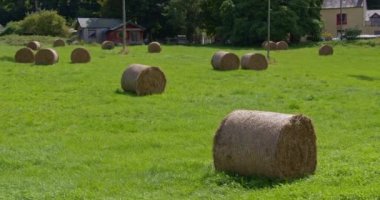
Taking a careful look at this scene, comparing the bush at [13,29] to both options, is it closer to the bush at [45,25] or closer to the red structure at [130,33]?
the bush at [45,25]

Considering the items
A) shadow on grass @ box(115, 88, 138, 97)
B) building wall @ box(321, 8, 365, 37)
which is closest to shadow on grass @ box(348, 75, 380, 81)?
shadow on grass @ box(115, 88, 138, 97)

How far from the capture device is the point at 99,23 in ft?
328

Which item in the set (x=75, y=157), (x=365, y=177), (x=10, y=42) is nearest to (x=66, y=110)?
(x=75, y=157)

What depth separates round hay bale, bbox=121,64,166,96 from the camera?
74.8ft

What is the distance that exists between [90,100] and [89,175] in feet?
33.6

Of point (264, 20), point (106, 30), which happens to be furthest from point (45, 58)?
point (106, 30)

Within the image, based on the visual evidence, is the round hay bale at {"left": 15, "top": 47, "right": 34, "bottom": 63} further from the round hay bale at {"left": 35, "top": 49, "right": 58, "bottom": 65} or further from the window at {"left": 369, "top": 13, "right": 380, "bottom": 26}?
the window at {"left": 369, "top": 13, "right": 380, "bottom": 26}

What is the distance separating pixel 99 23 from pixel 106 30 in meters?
3.25

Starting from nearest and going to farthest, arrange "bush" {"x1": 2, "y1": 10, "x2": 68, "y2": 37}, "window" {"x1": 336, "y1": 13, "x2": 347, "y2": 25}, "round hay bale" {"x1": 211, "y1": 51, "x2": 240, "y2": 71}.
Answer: "round hay bale" {"x1": 211, "y1": 51, "x2": 240, "y2": 71} < "bush" {"x1": 2, "y1": 10, "x2": 68, "y2": 37} < "window" {"x1": 336, "y1": 13, "x2": 347, "y2": 25}

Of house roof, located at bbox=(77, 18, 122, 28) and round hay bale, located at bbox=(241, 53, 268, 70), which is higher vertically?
house roof, located at bbox=(77, 18, 122, 28)

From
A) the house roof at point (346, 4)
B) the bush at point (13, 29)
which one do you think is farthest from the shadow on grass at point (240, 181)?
the house roof at point (346, 4)

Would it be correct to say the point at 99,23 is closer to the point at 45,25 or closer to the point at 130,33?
the point at 130,33

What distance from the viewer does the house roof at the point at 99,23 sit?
326 ft

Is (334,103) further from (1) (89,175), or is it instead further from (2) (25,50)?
(2) (25,50)
